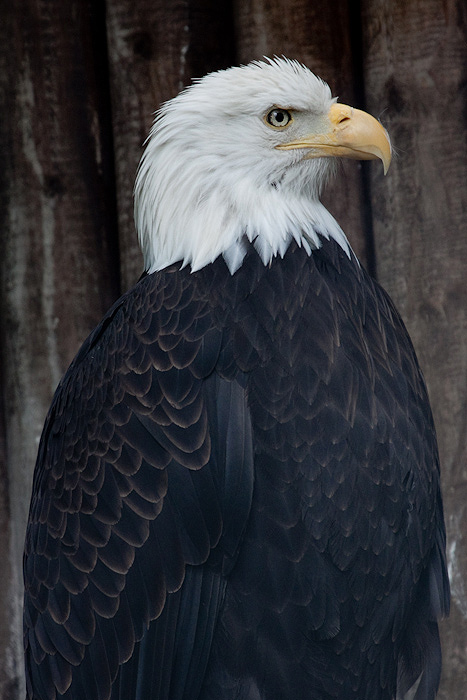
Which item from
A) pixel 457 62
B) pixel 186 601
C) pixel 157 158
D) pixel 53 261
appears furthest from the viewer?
pixel 53 261

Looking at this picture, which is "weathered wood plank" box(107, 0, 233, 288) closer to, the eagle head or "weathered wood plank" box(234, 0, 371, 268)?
"weathered wood plank" box(234, 0, 371, 268)

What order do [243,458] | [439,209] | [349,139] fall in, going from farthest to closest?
[439,209]
[349,139]
[243,458]

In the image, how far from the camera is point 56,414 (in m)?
2.92

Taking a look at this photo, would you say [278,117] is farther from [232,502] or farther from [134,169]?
[232,502]

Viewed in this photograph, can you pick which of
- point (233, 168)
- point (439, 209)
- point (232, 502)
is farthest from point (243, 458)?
point (439, 209)

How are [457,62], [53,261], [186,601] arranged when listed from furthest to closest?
1. [53,261]
2. [457,62]
3. [186,601]

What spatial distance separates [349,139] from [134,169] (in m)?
0.98

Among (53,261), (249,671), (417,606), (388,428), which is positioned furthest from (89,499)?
(53,261)

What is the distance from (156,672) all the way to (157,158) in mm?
1372

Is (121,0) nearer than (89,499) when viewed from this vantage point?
No

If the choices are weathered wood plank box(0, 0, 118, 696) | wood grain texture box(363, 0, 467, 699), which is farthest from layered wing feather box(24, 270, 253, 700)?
wood grain texture box(363, 0, 467, 699)

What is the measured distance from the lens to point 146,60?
139 inches

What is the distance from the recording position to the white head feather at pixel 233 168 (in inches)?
110

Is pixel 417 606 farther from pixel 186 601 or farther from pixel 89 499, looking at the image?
pixel 89 499
